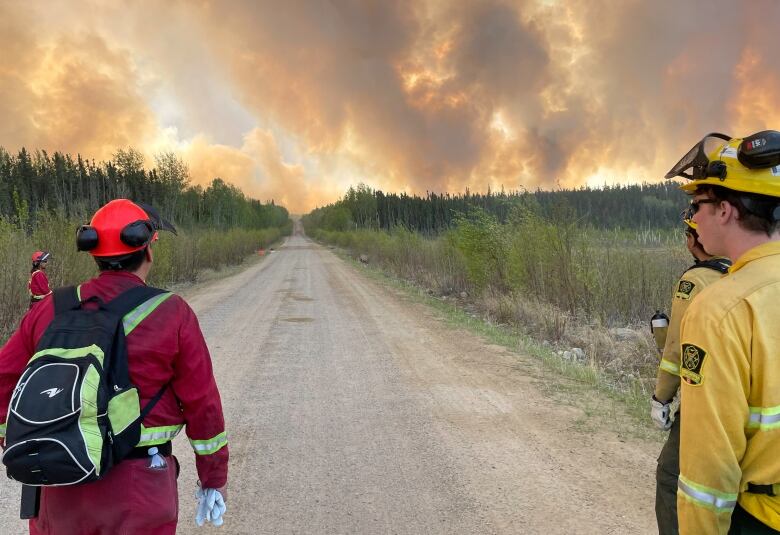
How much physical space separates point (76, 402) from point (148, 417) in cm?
34

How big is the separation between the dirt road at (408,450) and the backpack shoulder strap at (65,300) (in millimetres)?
2190

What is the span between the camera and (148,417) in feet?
6.20

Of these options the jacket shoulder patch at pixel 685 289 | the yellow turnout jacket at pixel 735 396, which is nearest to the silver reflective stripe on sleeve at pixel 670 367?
the jacket shoulder patch at pixel 685 289

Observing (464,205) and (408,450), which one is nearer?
(408,450)

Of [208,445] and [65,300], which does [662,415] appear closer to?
[208,445]

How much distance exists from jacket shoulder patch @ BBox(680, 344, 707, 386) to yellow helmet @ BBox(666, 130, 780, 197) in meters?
0.50

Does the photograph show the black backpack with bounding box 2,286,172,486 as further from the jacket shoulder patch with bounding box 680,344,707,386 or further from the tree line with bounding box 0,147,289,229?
the tree line with bounding box 0,147,289,229

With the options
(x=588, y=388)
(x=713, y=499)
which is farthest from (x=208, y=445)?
(x=588, y=388)

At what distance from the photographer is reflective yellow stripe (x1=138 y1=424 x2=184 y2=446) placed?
1852 mm

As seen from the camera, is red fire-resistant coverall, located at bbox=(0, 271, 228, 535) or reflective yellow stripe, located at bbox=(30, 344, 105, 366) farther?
red fire-resistant coverall, located at bbox=(0, 271, 228, 535)

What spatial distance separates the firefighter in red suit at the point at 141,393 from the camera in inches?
70.2

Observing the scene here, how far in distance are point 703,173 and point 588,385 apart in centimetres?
528

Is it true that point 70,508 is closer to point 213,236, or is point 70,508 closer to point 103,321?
point 103,321

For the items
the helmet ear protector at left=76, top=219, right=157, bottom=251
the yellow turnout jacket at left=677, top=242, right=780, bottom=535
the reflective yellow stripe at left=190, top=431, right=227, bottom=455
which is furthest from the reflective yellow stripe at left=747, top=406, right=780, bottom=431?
the helmet ear protector at left=76, top=219, right=157, bottom=251
